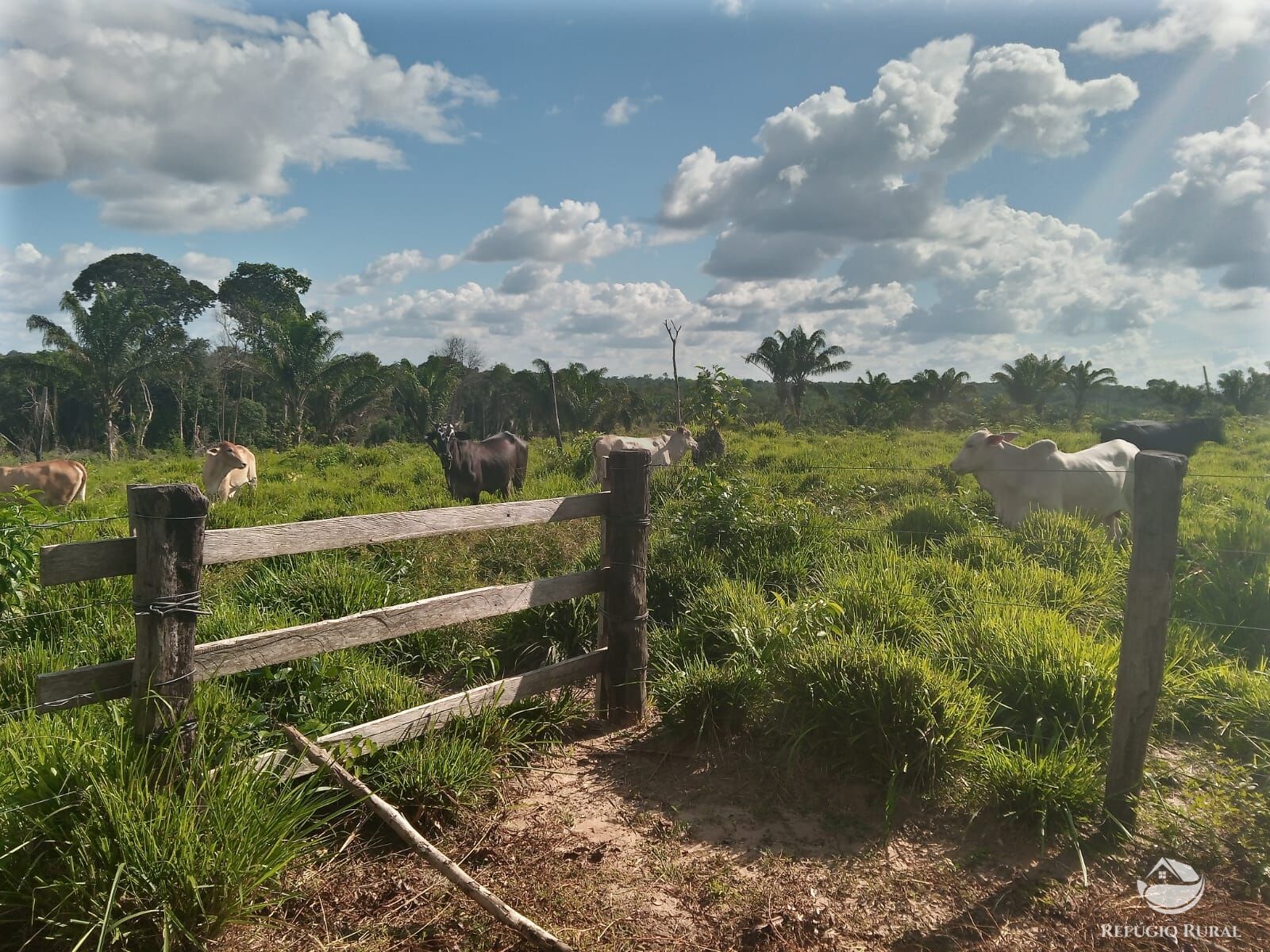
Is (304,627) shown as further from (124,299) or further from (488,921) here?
(124,299)

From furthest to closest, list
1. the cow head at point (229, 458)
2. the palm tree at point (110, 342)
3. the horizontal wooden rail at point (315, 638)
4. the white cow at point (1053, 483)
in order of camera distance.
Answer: the palm tree at point (110, 342), the cow head at point (229, 458), the white cow at point (1053, 483), the horizontal wooden rail at point (315, 638)

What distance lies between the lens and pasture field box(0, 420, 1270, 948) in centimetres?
244

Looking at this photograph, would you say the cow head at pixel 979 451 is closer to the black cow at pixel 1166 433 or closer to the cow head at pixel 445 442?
the black cow at pixel 1166 433

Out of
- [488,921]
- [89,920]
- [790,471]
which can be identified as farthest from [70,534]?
[790,471]

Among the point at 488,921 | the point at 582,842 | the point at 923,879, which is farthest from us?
the point at 582,842

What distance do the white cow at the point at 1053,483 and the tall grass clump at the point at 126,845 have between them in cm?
788

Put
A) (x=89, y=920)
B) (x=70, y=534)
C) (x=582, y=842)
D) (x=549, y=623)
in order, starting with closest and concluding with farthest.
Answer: (x=89, y=920) < (x=582, y=842) < (x=549, y=623) < (x=70, y=534)

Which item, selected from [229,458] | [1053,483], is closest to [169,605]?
[1053,483]

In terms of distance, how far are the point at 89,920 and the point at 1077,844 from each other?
334cm

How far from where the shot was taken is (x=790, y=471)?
12.8 m

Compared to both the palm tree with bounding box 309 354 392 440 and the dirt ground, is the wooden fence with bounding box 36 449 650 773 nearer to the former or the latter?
the dirt ground

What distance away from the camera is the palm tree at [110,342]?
1065 inches

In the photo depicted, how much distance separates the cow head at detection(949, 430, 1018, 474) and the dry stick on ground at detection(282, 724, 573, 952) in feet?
25.8

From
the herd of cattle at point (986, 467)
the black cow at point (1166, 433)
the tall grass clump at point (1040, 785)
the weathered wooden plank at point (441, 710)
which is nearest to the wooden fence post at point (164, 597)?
the weathered wooden plank at point (441, 710)
